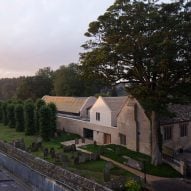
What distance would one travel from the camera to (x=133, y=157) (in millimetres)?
46969

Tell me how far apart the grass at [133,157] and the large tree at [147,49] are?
6751 mm

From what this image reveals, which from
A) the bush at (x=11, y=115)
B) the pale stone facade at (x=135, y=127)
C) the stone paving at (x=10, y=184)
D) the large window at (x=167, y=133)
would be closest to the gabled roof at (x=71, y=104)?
the bush at (x=11, y=115)

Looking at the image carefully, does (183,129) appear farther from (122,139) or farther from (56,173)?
(56,173)

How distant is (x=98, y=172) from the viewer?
129ft

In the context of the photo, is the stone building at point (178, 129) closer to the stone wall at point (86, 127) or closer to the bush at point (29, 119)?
the stone wall at point (86, 127)

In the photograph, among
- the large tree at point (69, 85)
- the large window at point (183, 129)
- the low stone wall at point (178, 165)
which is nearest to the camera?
the low stone wall at point (178, 165)

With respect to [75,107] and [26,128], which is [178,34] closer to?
[26,128]

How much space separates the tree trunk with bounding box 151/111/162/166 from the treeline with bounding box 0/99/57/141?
70.8ft

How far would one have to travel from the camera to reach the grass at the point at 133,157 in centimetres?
4116

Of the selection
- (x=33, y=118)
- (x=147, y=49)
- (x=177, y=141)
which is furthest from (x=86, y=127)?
(x=147, y=49)

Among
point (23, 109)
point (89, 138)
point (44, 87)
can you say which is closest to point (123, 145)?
point (89, 138)

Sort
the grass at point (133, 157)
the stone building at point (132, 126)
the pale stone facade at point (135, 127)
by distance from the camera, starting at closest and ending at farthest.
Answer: the grass at point (133, 157), the pale stone facade at point (135, 127), the stone building at point (132, 126)

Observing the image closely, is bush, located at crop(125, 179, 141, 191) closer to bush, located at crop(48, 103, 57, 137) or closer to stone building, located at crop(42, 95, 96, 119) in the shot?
bush, located at crop(48, 103, 57, 137)

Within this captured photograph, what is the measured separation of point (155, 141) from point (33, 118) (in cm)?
2822
